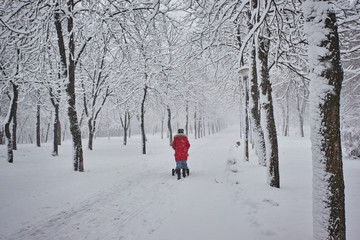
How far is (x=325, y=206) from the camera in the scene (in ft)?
7.36

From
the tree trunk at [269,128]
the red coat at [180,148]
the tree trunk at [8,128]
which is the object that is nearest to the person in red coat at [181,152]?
the red coat at [180,148]

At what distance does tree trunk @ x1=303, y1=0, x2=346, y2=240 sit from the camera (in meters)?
2.21

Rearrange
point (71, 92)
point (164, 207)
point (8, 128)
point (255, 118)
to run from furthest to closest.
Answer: point (8, 128)
point (255, 118)
point (71, 92)
point (164, 207)

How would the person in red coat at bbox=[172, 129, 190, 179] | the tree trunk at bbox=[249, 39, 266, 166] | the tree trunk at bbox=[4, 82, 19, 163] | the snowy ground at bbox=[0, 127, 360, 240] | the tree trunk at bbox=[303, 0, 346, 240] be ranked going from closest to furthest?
the tree trunk at bbox=[303, 0, 346, 240] < the snowy ground at bbox=[0, 127, 360, 240] < the person in red coat at bbox=[172, 129, 190, 179] < the tree trunk at bbox=[249, 39, 266, 166] < the tree trunk at bbox=[4, 82, 19, 163]

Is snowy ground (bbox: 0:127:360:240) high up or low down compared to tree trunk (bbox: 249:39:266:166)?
down

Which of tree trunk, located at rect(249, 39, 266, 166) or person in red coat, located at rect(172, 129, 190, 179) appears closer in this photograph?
person in red coat, located at rect(172, 129, 190, 179)

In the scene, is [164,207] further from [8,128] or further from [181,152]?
[8,128]

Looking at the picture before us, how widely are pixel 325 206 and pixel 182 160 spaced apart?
16.6 ft

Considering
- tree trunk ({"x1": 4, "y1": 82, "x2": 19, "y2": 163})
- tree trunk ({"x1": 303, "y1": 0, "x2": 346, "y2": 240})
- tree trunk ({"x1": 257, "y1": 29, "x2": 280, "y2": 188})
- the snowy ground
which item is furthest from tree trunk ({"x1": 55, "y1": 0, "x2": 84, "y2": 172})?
tree trunk ({"x1": 303, "y1": 0, "x2": 346, "y2": 240})

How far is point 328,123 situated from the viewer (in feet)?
7.38

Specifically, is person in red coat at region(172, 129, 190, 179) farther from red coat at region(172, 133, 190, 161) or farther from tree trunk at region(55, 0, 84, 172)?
tree trunk at region(55, 0, 84, 172)

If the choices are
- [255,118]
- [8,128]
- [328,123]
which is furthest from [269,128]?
[8,128]

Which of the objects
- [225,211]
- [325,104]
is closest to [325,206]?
[325,104]

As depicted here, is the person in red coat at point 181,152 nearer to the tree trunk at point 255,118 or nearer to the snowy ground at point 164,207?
the snowy ground at point 164,207
